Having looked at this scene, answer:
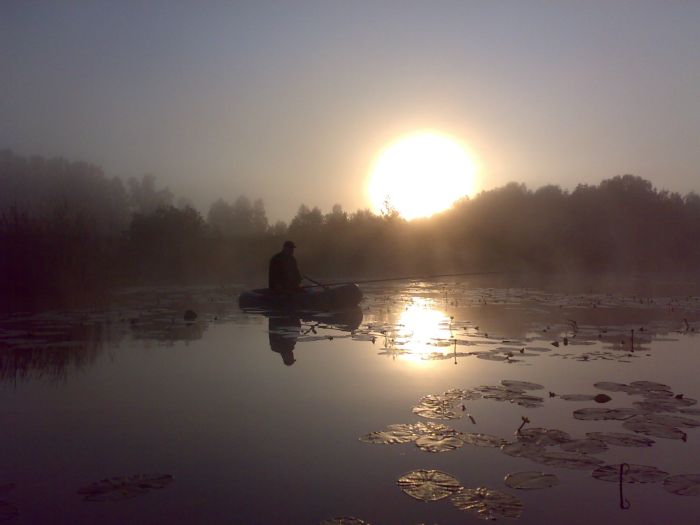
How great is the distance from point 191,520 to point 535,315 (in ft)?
35.8

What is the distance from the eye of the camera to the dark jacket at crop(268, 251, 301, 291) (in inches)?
→ 577

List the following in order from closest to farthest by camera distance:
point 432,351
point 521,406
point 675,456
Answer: point 675,456
point 521,406
point 432,351

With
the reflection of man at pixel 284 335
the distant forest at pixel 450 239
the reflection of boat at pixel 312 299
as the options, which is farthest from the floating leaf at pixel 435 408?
the distant forest at pixel 450 239

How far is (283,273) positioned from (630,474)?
11429 millimetres

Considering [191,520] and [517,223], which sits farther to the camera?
[517,223]

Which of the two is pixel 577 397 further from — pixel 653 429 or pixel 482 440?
pixel 482 440

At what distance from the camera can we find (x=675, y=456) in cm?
422

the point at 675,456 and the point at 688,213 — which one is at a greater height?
the point at 688,213

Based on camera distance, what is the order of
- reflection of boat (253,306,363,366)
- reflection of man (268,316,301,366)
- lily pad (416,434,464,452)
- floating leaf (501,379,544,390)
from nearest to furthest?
lily pad (416,434,464,452) < floating leaf (501,379,544,390) < reflection of man (268,316,301,366) < reflection of boat (253,306,363,366)

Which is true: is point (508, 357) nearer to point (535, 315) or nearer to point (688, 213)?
point (535, 315)

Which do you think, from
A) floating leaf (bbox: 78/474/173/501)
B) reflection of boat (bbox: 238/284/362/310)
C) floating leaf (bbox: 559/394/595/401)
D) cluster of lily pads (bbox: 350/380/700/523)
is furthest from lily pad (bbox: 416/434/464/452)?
reflection of boat (bbox: 238/284/362/310)

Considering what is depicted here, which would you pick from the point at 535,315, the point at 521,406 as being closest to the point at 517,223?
the point at 535,315

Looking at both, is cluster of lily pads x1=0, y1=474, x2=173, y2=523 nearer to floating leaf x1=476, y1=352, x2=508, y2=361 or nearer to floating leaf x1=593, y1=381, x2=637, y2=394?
floating leaf x1=593, y1=381, x2=637, y2=394

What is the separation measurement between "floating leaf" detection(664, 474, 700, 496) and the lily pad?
1427 millimetres
